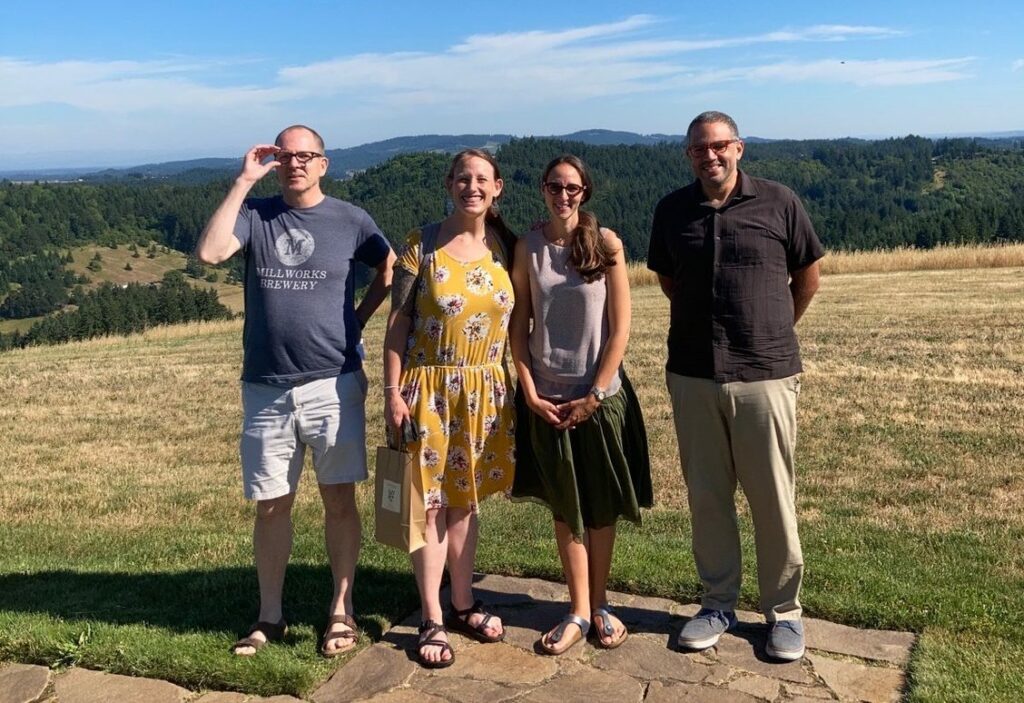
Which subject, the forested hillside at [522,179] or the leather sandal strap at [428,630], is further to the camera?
the forested hillside at [522,179]

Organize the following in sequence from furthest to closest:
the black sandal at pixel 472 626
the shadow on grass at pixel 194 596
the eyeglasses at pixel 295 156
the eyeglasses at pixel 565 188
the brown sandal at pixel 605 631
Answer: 1. the shadow on grass at pixel 194 596
2. the black sandal at pixel 472 626
3. the brown sandal at pixel 605 631
4. the eyeglasses at pixel 295 156
5. the eyeglasses at pixel 565 188

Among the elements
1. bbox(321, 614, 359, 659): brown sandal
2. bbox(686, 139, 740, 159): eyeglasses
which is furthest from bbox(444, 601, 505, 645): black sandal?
bbox(686, 139, 740, 159): eyeglasses

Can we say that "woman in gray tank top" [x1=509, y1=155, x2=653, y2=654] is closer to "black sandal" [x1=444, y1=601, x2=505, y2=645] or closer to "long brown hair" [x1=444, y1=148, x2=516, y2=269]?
"long brown hair" [x1=444, y1=148, x2=516, y2=269]

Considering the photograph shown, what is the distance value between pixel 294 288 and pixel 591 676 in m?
1.72

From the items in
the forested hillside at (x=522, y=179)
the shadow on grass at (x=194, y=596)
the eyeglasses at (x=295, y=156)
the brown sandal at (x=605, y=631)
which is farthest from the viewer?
the forested hillside at (x=522, y=179)

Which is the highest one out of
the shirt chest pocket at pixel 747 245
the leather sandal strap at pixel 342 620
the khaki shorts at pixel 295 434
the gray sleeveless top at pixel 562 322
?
the shirt chest pocket at pixel 747 245

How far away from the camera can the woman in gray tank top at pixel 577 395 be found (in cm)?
305

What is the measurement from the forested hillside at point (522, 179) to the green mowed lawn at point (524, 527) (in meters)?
52.1

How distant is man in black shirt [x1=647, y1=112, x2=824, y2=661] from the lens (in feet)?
10.0

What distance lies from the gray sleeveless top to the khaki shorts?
0.74 metres

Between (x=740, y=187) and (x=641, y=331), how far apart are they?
9.78 meters

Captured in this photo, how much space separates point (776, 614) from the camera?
325 centimetres

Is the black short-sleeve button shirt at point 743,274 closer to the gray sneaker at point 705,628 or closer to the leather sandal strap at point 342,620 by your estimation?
the gray sneaker at point 705,628

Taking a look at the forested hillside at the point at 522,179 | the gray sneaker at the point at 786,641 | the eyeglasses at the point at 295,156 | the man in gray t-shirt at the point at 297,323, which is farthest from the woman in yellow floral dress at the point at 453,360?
the forested hillside at the point at 522,179
